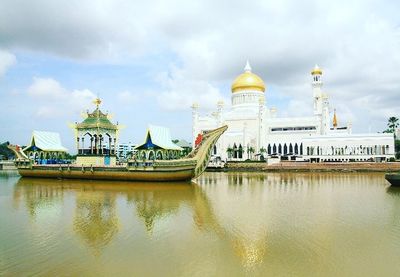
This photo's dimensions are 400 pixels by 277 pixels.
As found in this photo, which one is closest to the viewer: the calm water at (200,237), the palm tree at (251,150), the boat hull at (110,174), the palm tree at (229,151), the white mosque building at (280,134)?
the calm water at (200,237)

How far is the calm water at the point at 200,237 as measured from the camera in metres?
8.86

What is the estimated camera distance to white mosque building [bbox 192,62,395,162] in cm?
5475

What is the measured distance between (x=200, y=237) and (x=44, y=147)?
108ft

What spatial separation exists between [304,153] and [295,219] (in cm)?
4482

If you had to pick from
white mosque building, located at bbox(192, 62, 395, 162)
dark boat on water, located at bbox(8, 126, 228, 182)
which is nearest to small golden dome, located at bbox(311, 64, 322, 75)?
white mosque building, located at bbox(192, 62, 395, 162)

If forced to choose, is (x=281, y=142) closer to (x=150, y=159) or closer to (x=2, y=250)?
(x=150, y=159)

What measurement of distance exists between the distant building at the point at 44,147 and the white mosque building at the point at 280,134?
88.0 feet

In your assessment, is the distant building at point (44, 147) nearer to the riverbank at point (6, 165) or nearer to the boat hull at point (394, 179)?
the riverbank at point (6, 165)

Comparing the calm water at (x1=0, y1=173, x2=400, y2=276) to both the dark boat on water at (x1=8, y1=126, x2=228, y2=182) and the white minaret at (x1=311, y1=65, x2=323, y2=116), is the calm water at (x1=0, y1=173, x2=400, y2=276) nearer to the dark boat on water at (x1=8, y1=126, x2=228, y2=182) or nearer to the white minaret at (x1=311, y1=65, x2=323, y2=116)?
the dark boat on water at (x1=8, y1=126, x2=228, y2=182)

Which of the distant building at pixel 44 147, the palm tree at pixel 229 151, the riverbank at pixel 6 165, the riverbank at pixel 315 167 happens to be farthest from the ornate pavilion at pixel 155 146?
the riverbank at pixel 6 165

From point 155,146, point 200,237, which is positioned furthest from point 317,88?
point 200,237

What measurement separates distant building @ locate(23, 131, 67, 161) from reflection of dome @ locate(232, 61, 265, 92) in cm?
3594

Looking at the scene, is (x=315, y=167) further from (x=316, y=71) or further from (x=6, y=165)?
(x=6, y=165)

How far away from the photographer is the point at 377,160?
53.2 m
